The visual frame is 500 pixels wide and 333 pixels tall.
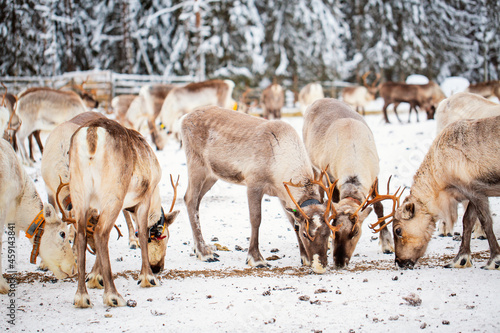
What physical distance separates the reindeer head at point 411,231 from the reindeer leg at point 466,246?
0.98 ft

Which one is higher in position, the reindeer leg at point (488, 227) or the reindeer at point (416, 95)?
the reindeer at point (416, 95)

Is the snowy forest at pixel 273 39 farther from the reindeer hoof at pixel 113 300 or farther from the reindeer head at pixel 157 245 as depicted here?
the reindeer hoof at pixel 113 300

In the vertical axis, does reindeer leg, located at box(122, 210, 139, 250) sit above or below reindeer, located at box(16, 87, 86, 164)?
below

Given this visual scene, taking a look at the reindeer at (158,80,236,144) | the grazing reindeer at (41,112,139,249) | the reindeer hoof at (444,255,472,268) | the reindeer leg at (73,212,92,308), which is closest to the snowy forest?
the reindeer at (158,80,236,144)

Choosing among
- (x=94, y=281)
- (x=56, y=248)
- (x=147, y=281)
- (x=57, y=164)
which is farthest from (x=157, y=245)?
(x=57, y=164)

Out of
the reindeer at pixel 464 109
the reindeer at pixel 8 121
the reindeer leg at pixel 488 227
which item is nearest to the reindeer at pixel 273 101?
the reindeer at pixel 8 121

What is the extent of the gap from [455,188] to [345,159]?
130 cm

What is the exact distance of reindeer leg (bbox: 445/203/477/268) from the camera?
474 cm

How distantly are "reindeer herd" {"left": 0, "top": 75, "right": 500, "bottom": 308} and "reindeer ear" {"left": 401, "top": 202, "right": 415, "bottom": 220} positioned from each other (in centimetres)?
2

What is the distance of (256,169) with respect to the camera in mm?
5488

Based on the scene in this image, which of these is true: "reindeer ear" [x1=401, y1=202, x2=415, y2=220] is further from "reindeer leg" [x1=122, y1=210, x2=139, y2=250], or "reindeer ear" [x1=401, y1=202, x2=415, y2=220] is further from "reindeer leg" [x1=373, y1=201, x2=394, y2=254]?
"reindeer leg" [x1=122, y1=210, x2=139, y2=250]

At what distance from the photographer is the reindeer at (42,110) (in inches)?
436

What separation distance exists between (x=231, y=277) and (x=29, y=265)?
2218 mm

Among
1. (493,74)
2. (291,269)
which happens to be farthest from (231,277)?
(493,74)
